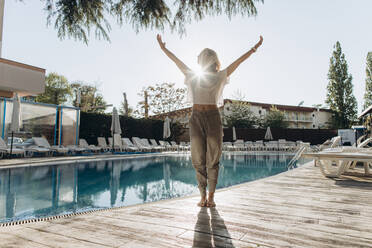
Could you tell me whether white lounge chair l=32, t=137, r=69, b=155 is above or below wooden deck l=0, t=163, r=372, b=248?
above

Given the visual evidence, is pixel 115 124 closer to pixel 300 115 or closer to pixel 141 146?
pixel 141 146

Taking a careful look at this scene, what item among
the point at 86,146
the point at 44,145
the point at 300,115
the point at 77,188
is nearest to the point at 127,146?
the point at 86,146

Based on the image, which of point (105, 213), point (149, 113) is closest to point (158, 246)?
point (105, 213)

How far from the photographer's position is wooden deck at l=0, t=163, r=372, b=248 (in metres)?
1.59

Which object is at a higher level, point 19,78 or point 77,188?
point 19,78

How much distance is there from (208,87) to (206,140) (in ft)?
1.68

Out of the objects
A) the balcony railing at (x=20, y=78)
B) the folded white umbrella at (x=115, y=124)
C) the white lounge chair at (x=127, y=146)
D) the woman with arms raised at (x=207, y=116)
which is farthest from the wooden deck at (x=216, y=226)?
the balcony railing at (x=20, y=78)

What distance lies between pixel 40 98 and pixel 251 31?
34.5 metres

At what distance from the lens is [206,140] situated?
2.43m

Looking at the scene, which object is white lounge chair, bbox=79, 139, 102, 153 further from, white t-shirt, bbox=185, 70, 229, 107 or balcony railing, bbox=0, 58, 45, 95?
white t-shirt, bbox=185, 70, 229, 107

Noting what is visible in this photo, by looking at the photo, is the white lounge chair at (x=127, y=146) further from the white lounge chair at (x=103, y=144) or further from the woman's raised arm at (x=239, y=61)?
the woman's raised arm at (x=239, y=61)

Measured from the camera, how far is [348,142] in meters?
18.7

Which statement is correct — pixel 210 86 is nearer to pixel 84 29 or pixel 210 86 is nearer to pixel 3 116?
pixel 84 29

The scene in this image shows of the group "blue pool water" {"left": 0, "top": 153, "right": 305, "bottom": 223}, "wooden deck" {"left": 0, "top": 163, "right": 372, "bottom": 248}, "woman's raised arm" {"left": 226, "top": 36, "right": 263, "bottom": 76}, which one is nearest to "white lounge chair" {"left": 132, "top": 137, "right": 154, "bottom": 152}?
"blue pool water" {"left": 0, "top": 153, "right": 305, "bottom": 223}
